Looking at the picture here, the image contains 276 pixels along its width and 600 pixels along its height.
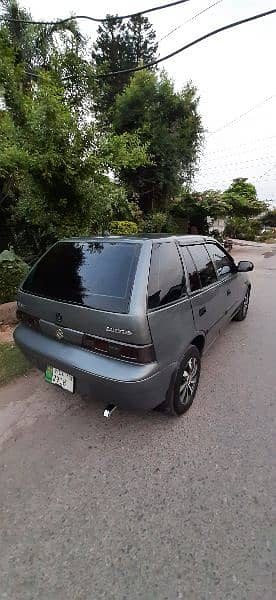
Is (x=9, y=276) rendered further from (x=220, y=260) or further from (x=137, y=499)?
(x=137, y=499)

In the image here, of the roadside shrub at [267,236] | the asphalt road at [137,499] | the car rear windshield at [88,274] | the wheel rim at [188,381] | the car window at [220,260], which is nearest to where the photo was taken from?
the asphalt road at [137,499]

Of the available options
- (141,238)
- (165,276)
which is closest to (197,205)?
(141,238)

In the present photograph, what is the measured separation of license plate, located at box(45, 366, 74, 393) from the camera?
2240 mm

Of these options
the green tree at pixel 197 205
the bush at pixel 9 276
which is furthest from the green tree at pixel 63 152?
the green tree at pixel 197 205

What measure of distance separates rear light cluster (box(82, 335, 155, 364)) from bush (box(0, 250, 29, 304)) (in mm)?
3587

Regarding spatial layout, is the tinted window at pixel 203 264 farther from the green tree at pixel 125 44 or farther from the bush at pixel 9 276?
the green tree at pixel 125 44

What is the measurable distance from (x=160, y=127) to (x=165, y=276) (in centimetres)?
1086

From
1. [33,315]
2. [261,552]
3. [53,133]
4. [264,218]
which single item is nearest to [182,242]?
[33,315]

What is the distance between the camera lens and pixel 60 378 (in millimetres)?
2320

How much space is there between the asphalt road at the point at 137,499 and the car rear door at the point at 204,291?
0.67 m

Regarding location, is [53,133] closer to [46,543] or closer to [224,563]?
[46,543]

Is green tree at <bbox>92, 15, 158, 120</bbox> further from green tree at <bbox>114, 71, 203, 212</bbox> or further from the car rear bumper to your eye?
the car rear bumper

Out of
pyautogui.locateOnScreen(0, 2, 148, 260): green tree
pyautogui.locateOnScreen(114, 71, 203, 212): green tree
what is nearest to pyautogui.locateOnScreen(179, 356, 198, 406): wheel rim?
pyautogui.locateOnScreen(0, 2, 148, 260): green tree

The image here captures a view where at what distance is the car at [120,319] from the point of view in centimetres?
198
